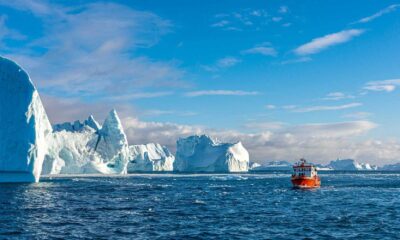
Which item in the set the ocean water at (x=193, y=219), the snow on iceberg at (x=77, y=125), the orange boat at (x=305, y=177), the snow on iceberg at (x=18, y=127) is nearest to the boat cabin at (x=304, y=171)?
the orange boat at (x=305, y=177)

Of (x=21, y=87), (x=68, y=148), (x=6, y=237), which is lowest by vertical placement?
(x=6, y=237)

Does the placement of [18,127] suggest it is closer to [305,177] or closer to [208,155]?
[305,177]

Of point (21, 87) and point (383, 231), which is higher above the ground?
point (21, 87)

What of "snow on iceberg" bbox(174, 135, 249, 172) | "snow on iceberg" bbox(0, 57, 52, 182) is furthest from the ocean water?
"snow on iceberg" bbox(174, 135, 249, 172)

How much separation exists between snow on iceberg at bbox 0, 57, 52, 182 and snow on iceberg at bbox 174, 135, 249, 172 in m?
95.0

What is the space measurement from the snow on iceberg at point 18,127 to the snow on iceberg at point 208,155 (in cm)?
9503

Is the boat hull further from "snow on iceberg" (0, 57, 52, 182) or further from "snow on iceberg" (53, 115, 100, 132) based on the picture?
"snow on iceberg" (53, 115, 100, 132)

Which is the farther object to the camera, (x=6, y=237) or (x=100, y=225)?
(x=100, y=225)

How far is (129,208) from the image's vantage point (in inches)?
1563

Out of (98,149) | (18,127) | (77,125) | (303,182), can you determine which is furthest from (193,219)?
(77,125)

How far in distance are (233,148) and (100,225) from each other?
136 m

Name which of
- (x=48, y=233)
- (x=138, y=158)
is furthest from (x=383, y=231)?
(x=138, y=158)

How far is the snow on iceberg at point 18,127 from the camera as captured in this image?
68.2 meters

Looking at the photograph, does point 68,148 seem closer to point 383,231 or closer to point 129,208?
point 129,208
